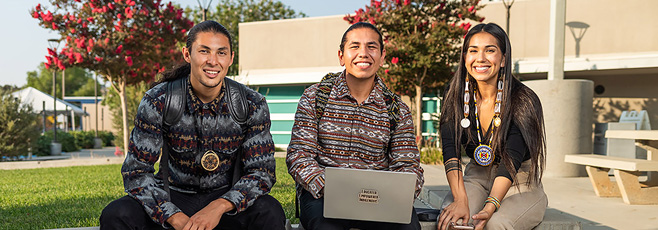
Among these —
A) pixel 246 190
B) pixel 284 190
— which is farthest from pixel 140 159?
pixel 284 190

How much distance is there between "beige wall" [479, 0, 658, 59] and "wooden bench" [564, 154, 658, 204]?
10.1m

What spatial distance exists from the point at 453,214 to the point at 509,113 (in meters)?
0.75

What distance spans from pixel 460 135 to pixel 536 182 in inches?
21.8

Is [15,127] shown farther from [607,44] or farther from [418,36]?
[607,44]

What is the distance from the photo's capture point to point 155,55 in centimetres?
1334

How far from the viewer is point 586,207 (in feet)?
18.0

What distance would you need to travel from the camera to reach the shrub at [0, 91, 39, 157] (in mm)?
14727

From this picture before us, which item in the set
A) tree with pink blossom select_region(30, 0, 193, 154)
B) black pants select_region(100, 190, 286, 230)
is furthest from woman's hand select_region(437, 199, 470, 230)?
tree with pink blossom select_region(30, 0, 193, 154)

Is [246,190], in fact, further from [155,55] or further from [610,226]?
[155,55]

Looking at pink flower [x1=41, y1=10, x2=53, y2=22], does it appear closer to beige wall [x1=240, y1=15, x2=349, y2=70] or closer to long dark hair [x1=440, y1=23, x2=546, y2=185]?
beige wall [x1=240, y1=15, x2=349, y2=70]

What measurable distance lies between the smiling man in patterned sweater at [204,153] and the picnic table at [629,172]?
4286mm

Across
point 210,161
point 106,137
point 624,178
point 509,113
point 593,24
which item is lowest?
point 106,137

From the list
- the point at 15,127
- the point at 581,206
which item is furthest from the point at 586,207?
the point at 15,127

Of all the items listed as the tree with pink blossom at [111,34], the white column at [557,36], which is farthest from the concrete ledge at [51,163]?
the white column at [557,36]
